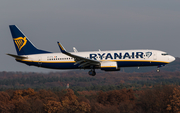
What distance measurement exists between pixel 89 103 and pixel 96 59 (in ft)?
207

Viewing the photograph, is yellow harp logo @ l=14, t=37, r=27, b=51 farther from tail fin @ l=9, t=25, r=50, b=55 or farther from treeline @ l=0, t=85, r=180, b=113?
treeline @ l=0, t=85, r=180, b=113

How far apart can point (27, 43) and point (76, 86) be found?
131482 mm

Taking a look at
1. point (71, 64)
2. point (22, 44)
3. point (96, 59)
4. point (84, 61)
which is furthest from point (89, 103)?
point (84, 61)

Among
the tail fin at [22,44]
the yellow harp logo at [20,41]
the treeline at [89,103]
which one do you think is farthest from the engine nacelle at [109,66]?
the treeline at [89,103]

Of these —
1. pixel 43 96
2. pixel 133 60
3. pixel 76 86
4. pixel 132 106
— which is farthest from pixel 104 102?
pixel 133 60

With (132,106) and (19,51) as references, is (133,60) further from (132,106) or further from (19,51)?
(132,106)

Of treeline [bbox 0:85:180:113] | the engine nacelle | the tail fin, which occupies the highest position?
the tail fin

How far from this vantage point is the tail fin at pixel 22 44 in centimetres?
6331

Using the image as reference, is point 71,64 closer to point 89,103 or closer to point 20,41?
point 20,41

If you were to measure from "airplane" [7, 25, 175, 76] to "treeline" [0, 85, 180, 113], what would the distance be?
160ft

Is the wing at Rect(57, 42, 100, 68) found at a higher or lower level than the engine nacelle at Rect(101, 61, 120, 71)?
higher

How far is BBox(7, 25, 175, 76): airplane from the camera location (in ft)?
185

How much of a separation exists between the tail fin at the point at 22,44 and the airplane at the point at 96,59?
1.20 ft

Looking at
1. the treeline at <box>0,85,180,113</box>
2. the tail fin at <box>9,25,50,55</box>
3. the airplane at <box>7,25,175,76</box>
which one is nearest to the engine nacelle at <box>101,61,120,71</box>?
the airplane at <box>7,25,175,76</box>
